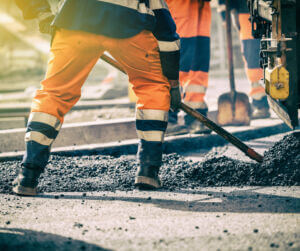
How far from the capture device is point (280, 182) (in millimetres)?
3006

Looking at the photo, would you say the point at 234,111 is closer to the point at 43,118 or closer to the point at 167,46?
the point at 167,46

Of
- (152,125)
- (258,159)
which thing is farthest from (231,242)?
(258,159)

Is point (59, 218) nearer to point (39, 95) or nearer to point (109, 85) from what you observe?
point (39, 95)

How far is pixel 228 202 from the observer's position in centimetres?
266

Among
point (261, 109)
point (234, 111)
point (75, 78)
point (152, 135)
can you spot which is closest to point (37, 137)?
point (75, 78)

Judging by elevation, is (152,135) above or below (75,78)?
below

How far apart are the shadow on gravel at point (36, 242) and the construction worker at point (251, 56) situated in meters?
3.81

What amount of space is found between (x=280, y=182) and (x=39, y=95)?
1703mm

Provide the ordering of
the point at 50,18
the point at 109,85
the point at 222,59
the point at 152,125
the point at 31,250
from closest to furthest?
the point at 31,250 < the point at 152,125 < the point at 50,18 < the point at 109,85 < the point at 222,59

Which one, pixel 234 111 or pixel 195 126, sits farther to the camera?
pixel 234 111

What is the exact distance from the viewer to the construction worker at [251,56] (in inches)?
205

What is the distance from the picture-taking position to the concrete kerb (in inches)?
154

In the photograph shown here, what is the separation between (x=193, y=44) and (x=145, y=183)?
6.68ft

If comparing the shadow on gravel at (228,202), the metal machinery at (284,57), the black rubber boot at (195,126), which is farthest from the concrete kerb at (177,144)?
the metal machinery at (284,57)
